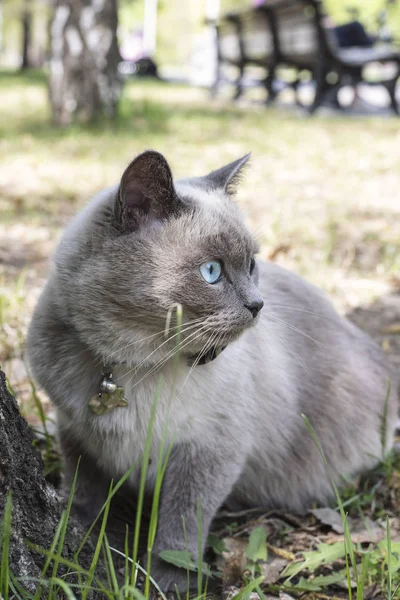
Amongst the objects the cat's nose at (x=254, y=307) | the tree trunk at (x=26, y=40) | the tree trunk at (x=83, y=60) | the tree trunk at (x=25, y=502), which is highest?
the tree trunk at (x=26, y=40)

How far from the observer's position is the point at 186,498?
182 centimetres

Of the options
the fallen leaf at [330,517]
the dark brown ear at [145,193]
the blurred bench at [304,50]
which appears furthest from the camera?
the blurred bench at [304,50]

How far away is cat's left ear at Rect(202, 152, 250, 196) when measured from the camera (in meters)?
1.99

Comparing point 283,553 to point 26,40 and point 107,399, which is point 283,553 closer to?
point 107,399

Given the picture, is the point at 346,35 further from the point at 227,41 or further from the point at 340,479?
the point at 340,479

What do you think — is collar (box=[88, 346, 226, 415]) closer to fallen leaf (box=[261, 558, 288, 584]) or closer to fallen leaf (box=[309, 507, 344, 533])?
fallen leaf (box=[261, 558, 288, 584])

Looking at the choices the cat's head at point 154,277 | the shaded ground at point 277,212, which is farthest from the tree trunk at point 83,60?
the cat's head at point 154,277

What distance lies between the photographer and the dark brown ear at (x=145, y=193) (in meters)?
1.57

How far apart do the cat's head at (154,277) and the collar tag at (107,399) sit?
0.25 ft

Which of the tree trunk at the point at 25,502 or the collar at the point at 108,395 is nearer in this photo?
the tree trunk at the point at 25,502

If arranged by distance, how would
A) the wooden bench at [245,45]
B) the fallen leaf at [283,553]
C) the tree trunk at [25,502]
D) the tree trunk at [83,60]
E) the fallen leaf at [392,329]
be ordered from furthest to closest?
the wooden bench at [245,45]
the tree trunk at [83,60]
the fallen leaf at [392,329]
the fallen leaf at [283,553]
the tree trunk at [25,502]

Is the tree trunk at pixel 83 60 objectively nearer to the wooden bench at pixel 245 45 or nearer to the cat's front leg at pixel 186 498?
the wooden bench at pixel 245 45

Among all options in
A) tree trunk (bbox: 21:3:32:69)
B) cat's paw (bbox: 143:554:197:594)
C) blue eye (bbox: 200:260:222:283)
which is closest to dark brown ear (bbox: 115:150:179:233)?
blue eye (bbox: 200:260:222:283)

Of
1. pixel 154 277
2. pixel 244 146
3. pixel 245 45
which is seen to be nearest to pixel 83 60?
pixel 244 146
